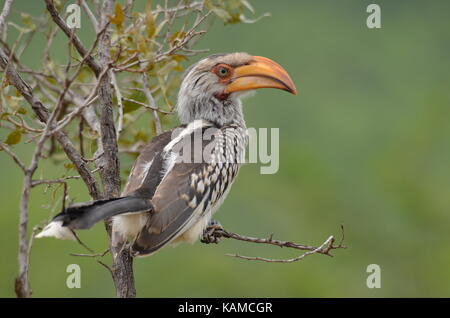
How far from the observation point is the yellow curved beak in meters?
3.73

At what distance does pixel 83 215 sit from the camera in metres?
2.82

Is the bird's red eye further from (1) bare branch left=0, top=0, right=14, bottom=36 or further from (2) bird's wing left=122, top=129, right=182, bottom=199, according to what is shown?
(1) bare branch left=0, top=0, right=14, bottom=36

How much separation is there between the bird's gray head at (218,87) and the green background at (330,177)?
10.1ft

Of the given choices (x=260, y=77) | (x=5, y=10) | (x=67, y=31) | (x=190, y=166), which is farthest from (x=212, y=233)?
(x=5, y=10)

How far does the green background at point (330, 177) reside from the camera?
7641 mm

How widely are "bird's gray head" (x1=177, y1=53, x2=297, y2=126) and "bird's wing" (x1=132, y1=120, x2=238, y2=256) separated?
374 mm

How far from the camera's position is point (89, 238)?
755 centimetres

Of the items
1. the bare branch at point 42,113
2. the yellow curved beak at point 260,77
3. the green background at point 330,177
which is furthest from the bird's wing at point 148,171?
the green background at point 330,177

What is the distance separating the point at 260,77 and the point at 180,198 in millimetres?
809

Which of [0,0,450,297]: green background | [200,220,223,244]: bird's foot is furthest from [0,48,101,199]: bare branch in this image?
[0,0,450,297]: green background

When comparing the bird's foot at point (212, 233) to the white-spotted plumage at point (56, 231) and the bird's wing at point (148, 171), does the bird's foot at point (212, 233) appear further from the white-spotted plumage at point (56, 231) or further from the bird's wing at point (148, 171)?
the white-spotted plumage at point (56, 231)

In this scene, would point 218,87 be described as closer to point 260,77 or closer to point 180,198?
point 260,77
